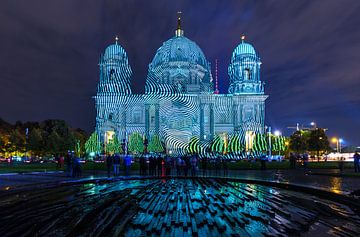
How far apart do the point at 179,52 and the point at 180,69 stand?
3.95 m

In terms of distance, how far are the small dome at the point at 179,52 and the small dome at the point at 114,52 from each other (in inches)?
342

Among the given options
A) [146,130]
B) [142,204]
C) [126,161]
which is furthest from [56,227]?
[146,130]

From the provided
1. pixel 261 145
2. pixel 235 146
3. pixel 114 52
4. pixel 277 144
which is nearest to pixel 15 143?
pixel 114 52

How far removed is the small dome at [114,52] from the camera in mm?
92825

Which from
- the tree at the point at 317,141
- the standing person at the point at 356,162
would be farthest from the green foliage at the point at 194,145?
the standing person at the point at 356,162

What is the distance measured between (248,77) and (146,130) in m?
23.5

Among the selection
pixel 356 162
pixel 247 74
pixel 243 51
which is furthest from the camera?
pixel 243 51

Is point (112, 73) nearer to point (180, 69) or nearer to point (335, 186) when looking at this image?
point (180, 69)

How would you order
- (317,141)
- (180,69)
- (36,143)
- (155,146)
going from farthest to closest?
(180,69)
(317,141)
(36,143)
(155,146)

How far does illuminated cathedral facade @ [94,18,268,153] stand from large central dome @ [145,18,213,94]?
44 cm

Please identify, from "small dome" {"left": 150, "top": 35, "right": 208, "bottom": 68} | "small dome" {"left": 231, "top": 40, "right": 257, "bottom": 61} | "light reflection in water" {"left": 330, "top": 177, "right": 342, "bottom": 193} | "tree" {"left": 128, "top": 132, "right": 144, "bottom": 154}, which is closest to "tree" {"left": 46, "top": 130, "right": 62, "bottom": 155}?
"tree" {"left": 128, "top": 132, "right": 144, "bottom": 154}

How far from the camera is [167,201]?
46.2ft

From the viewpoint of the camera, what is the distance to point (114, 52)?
9331 centimetres

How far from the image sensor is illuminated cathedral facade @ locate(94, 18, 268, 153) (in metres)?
88.4
